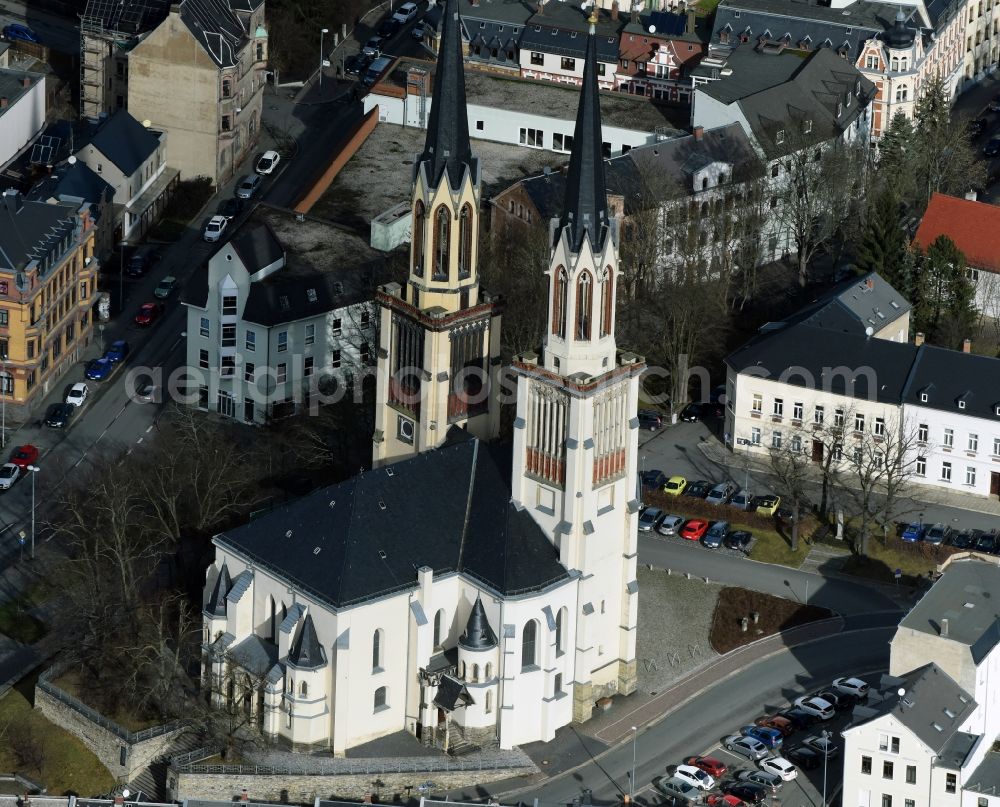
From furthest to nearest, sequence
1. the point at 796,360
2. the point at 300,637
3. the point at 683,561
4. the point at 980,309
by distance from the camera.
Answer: the point at 980,309, the point at 796,360, the point at 683,561, the point at 300,637

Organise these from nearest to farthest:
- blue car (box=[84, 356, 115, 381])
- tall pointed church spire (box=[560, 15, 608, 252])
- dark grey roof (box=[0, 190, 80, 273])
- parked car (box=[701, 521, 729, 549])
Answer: tall pointed church spire (box=[560, 15, 608, 252]), parked car (box=[701, 521, 729, 549]), dark grey roof (box=[0, 190, 80, 273]), blue car (box=[84, 356, 115, 381])

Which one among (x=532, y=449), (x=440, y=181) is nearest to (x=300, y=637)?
(x=532, y=449)

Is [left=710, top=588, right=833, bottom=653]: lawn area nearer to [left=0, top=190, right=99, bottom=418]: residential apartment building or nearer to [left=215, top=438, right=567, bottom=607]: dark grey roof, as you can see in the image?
[left=215, top=438, right=567, bottom=607]: dark grey roof

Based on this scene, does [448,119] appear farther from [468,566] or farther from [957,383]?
[957,383]

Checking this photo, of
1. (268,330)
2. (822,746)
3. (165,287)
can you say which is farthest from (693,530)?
(165,287)

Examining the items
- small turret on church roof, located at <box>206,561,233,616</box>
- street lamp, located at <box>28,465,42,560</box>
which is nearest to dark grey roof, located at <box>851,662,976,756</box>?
small turret on church roof, located at <box>206,561,233,616</box>

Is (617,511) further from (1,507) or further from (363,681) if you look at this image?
(1,507)
